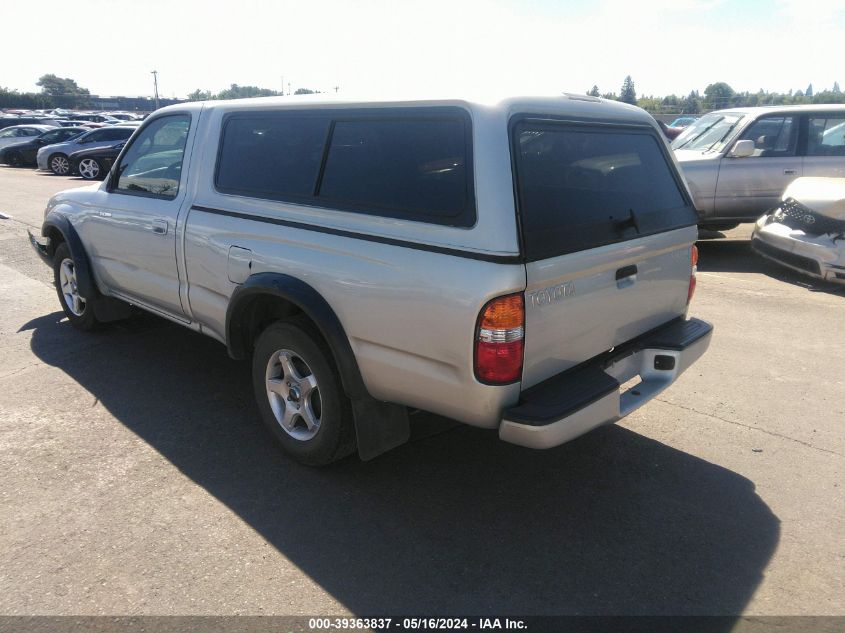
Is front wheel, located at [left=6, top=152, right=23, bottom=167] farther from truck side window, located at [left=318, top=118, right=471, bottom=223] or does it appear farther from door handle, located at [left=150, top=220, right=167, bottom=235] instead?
truck side window, located at [left=318, top=118, right=471, bottom=223]

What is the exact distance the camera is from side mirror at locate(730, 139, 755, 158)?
28.9ft

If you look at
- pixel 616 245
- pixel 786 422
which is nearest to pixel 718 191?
pixel 786 422

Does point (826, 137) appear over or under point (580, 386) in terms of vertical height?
over

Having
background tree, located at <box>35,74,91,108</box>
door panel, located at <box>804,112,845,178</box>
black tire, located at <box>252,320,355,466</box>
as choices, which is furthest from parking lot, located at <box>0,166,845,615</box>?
background tree, located at <box>35,74,91,108</box>

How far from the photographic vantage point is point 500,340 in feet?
9.07

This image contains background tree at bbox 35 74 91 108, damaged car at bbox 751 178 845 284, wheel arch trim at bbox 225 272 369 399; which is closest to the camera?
wheel arch trim at bbox 225 272 369 399

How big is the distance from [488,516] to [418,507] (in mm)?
346

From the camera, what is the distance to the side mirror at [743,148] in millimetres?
8797

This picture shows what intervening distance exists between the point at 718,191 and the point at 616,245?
6.71m

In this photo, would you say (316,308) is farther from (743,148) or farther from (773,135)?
(773,135)

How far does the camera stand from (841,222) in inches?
286

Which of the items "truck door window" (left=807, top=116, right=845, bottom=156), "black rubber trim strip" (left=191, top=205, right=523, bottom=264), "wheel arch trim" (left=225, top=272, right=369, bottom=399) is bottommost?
"wheel arch trim" (left=225, top=272, right=369, bottom=399)

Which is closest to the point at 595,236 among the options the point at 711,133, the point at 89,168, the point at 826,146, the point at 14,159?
the point at 826,146

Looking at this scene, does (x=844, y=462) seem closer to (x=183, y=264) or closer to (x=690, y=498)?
(x=690, y=498)
